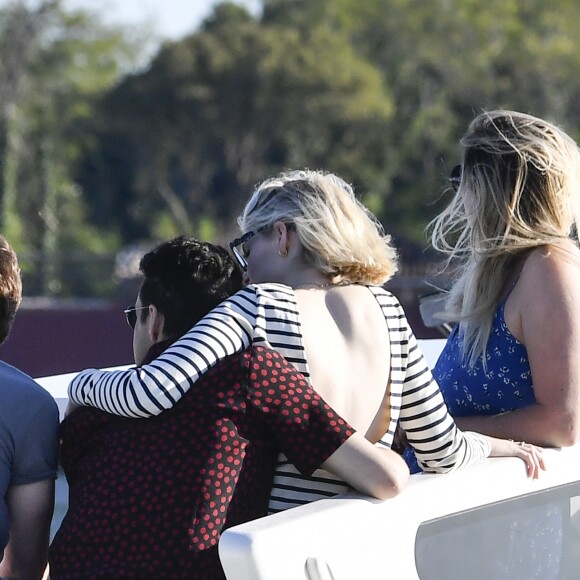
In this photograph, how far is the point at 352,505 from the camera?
173 cm

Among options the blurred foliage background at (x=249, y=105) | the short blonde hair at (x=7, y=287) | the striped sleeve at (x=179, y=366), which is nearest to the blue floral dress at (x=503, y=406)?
the striped sleeve at (x=179, y=366)

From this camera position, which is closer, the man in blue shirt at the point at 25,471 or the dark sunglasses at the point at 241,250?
the man in blue shirt at the point at 25,471

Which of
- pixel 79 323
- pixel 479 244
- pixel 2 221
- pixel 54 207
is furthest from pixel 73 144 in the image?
pixel 479 244

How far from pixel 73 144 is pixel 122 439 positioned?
3237 cm

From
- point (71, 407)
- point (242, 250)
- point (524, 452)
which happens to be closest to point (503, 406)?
point (524, 452)

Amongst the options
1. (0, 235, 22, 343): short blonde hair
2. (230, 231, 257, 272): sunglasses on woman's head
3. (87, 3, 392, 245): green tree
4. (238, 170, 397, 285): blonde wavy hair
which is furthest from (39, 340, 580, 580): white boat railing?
(87, 3, 392, 245): green tree

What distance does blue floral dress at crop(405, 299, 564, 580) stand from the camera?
188 cm

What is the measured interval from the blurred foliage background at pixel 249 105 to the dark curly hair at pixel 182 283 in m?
23.9

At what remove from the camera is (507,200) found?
229 centimetres

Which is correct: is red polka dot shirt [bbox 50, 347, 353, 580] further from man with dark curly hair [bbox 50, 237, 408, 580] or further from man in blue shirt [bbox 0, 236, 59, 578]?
man in blue shirt [bbox 0, 236, 59, 578]

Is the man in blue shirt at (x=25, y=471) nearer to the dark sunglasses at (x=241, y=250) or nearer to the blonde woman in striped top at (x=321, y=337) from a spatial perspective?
the blonde woman in striped top at (x=321, y=337)

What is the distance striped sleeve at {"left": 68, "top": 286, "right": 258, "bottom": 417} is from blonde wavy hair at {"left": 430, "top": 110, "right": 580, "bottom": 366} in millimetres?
666

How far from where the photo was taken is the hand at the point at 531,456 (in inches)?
78.0

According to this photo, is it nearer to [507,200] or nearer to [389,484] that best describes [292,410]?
[389,484]
